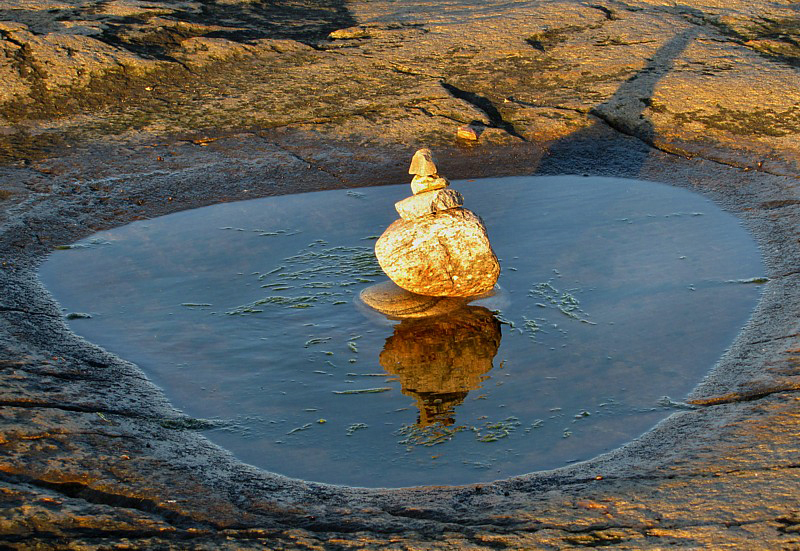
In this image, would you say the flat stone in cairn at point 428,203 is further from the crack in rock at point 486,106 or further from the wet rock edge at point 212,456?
the crack in rock at point 486,106

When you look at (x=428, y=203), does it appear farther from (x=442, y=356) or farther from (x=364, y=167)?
(x=364, y=167)

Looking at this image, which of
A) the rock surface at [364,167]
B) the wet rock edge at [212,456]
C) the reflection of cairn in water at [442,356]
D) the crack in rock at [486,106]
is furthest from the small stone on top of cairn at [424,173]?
the crack in rock at [486,106]

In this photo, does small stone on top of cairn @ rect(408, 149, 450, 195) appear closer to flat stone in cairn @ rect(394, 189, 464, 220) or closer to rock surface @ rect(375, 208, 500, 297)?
flat stone in cairn @ rect(394, 189, 464, 220)

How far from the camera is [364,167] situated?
7781mm

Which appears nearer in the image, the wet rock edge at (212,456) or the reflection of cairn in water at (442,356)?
the wet rock edge at (212,456)

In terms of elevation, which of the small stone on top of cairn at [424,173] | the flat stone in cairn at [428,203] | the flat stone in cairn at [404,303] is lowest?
the flat stone in cairn at [404,303]

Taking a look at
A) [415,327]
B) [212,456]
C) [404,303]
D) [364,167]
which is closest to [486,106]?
[364,167]

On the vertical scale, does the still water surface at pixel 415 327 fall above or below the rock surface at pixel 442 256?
below

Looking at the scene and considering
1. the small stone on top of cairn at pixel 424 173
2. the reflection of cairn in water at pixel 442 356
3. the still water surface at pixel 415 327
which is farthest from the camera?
the small stone on top of cairn at pixel 424 173

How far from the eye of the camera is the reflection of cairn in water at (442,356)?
4.77m

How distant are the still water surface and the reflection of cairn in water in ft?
0.04

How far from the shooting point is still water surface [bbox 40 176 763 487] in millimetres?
4395

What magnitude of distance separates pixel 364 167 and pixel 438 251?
231 cm

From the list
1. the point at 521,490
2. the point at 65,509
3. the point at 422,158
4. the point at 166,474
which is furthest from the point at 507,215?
the point at 65,509
